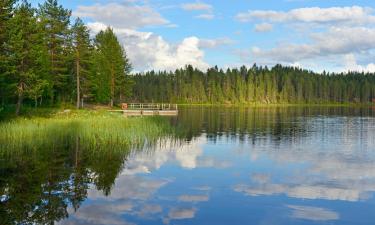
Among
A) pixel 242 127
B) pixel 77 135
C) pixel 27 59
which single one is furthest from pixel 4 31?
pixel 242 127

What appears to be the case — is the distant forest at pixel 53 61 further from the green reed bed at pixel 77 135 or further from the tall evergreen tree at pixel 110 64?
the green reed bed at pixel 77 135

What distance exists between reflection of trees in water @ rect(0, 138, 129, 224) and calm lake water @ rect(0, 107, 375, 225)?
4 cm

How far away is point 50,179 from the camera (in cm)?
1969

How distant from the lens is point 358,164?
26.3 m

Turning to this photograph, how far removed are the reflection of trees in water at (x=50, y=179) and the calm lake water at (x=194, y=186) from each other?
0.04 meters

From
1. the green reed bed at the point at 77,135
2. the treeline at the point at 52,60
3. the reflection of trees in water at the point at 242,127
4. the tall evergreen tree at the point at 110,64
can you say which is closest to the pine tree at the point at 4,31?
the treeline at the point at 52,60

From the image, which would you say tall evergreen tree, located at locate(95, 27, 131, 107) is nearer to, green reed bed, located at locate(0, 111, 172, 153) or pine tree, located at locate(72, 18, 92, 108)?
pine tree, located at locate(72, 18, 92, 108)

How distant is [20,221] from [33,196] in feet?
10.4

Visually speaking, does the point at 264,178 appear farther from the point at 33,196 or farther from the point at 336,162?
the point at 33,196

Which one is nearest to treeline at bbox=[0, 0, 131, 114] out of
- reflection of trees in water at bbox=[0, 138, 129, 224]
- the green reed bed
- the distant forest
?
the distant forest

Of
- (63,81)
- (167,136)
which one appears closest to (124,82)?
(63,81)

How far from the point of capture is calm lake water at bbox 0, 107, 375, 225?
1452cm

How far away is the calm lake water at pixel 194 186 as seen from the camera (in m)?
14.5

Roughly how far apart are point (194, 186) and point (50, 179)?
6.93 metres
